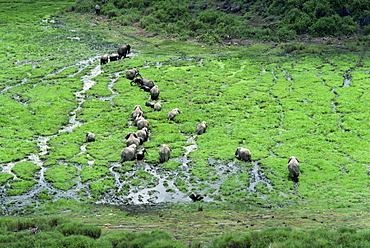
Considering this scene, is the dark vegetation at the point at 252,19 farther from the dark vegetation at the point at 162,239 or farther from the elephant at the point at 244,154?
the dark vegetation at the point at 162,239

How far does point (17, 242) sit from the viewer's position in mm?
16656

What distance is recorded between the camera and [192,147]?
30750mm

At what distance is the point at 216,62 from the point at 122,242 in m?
38.0

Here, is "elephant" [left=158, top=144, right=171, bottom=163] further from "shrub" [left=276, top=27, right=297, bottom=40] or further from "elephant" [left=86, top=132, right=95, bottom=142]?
"shrub" [left=276, top=27, right=297, bottom=40]

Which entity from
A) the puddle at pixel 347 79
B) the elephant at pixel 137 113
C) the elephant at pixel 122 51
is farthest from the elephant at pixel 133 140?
the elephant at pixel 122 51

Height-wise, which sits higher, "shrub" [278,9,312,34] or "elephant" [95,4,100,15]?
"shrub" [278,9,312,34]

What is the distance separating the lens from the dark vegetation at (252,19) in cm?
6088

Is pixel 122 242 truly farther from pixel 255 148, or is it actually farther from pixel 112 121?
pixel 112 121

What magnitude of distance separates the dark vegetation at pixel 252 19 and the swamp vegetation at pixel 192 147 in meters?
5.83

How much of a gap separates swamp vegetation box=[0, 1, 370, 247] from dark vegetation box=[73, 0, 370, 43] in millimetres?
5829

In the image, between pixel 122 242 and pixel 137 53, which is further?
pixel 137 53

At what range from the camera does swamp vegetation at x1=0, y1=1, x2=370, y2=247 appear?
19.5 meters

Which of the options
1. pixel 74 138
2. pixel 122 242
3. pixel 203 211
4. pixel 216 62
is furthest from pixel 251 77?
pixel 122 242

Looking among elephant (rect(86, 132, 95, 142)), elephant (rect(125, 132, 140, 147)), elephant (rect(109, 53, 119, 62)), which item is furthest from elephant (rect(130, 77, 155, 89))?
elephant (rect(125, 132, 140, 147))
